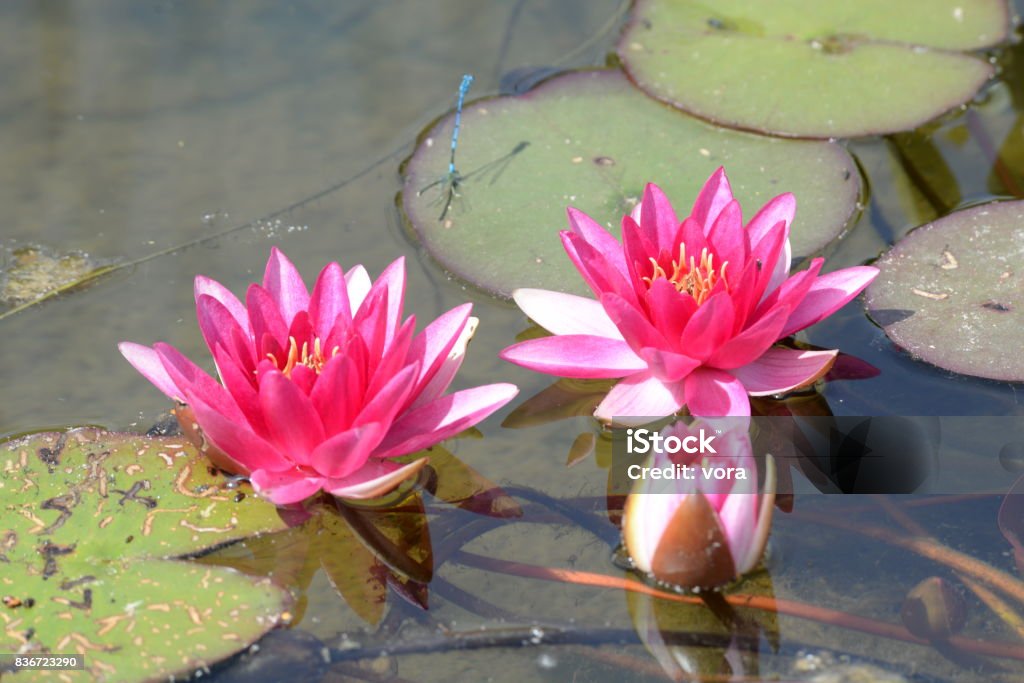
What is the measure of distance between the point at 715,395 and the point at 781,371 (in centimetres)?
22

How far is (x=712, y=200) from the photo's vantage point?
289 centimetres

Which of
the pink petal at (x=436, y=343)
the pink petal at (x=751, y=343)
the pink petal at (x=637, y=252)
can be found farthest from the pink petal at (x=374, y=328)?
the pink petal at (x=751, y=343)

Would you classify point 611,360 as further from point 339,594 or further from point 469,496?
point 339,594

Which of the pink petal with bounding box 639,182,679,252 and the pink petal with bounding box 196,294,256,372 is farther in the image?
the pink petal with bounding box 639,182,679,252

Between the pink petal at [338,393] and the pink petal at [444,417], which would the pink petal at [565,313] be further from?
the pink petal at [338,393]

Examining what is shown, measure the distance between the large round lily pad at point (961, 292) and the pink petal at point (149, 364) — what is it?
6.89 feet

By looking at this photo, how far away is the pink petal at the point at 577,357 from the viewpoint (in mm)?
2756

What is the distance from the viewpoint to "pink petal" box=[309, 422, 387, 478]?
232 centimetres

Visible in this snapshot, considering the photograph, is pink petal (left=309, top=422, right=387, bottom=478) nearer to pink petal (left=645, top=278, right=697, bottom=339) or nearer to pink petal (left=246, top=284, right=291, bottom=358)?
pink petal (left=246, top=284, right=291, bottom=358)

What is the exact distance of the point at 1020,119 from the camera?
13.1ft

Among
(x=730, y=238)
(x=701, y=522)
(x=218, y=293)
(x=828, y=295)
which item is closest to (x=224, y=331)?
(x=218, y=293)

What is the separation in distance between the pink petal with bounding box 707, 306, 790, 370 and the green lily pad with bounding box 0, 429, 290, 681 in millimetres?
1264

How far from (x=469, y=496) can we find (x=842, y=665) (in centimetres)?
104

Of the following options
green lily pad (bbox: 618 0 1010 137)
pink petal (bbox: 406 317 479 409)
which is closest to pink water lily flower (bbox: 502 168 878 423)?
pink petal (bbox: 406 317 479 409)
